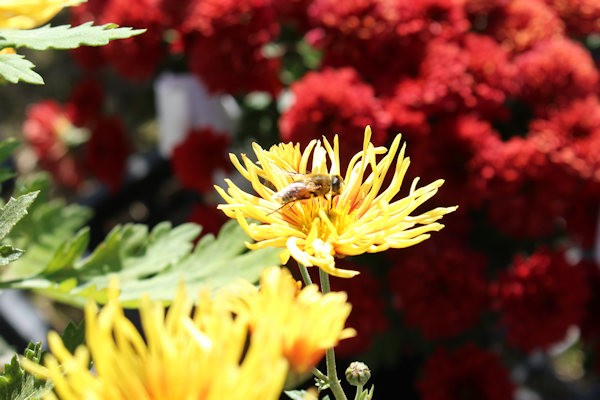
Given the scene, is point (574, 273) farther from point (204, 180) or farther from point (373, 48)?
point (204, 180)

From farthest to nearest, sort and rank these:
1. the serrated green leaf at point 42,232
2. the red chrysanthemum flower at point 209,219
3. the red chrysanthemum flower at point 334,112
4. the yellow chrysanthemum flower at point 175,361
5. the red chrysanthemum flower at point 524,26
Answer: the red chrysanthemum flower at point 524,26
the red chrysanthemum flower at point 209,219
the red chrysanthemum flower at point 334,112
the serrated green leaf at point 42,232
the yellow chrysanthemum flower at point 175,361

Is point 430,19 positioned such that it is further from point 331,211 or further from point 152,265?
point 331,211

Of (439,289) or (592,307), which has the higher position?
(439,289)

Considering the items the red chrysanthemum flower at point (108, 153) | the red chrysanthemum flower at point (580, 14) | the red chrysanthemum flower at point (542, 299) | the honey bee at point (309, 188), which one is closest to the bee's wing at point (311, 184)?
the honey bee at point (309, 188)

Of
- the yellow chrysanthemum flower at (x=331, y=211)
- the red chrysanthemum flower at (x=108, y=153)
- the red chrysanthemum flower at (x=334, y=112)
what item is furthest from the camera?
the red chrysanthemum flower at (x=108, y=153)

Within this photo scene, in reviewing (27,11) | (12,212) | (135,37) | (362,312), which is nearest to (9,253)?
(12,212)

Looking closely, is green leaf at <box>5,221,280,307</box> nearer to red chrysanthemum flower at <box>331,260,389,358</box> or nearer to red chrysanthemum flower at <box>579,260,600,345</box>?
red chrysanthemum flower at <box>331,260,389,358</box>

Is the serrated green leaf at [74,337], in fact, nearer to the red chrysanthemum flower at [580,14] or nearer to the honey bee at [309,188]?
the honey bee at [309,188]
